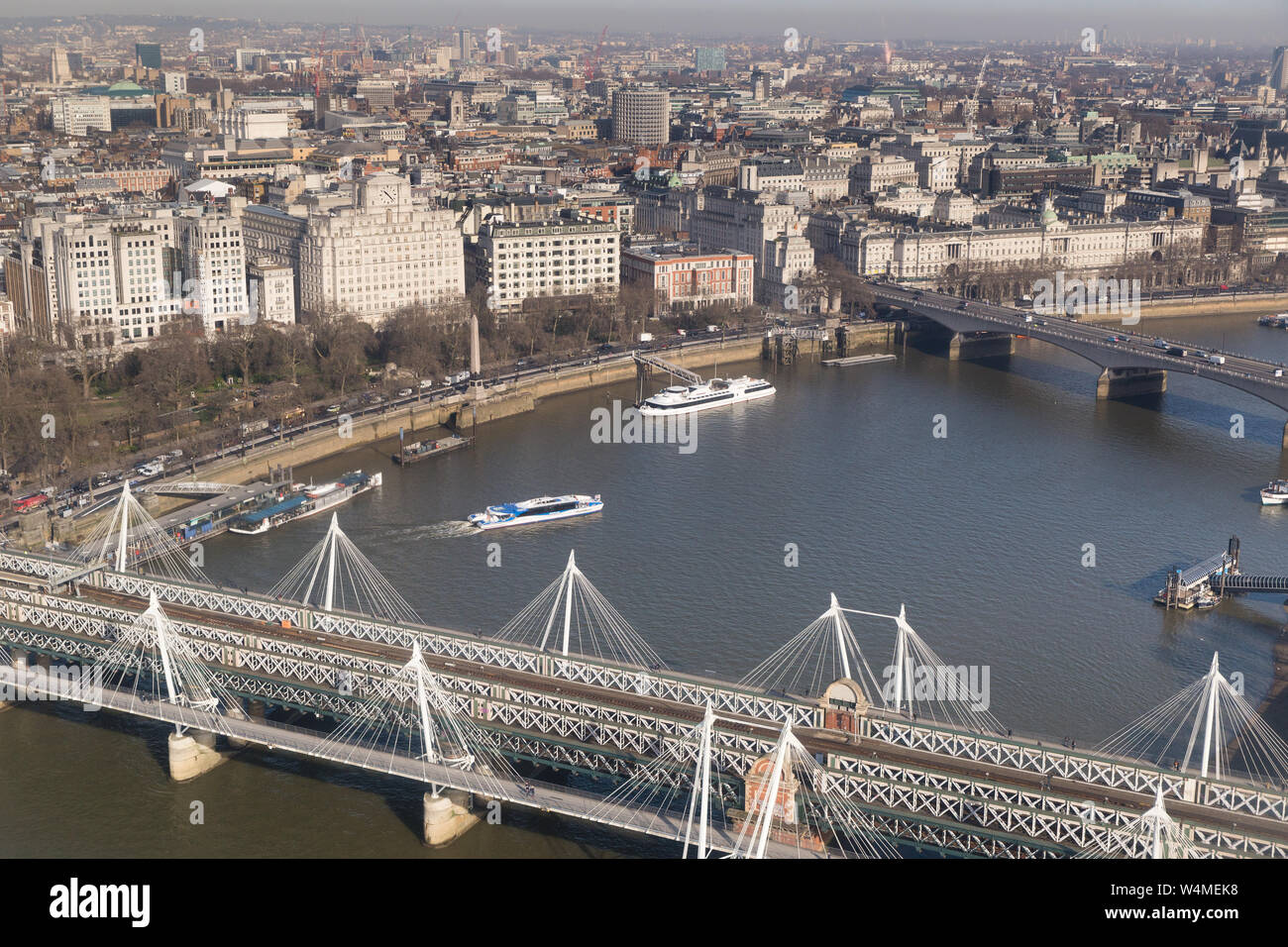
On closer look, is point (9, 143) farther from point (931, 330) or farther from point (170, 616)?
point (170, 616)

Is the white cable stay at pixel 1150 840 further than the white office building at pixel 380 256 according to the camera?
No

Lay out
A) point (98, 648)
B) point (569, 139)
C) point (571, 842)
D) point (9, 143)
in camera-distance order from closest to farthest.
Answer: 1. point (571, 842)
2. point (98, 648)
3. point (9, 143)
4. point (569, 139)

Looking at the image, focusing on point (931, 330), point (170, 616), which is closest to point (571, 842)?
point (170, 616)

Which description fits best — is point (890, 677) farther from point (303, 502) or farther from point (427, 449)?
point (427, 449)

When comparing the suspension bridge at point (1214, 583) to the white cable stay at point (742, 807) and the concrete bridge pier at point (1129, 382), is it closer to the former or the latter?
the white cable stay at point (742, 807)

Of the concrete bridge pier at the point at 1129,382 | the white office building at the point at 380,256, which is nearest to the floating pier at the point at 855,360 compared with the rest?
the concrete bridge pier at the point at 1129,382

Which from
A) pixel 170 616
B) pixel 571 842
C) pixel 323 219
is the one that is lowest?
pixel 571 842
